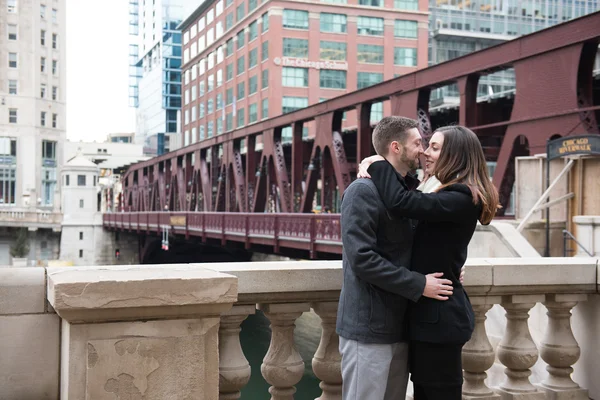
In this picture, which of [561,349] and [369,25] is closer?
[561,349]

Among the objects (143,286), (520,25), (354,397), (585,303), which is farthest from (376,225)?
(520,25)

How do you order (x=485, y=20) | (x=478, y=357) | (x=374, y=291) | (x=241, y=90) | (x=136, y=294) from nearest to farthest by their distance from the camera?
(x=136, y=294), (x=374, y=291), (x=478, y=357), (x=241, y=90), (x=485, y=20)

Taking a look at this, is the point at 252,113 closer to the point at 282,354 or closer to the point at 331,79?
the point at 331,79

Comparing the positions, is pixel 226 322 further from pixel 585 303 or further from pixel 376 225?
pixel 585 303

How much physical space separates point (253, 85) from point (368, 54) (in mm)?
11565

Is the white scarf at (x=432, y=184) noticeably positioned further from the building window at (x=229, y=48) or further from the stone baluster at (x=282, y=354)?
the building window at (x=229, y=48)

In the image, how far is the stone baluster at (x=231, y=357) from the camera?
4.41 meters

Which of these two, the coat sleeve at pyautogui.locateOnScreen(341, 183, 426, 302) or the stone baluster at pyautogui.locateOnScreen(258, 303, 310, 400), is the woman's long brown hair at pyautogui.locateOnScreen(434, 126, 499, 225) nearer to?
the coat sleeve at pyautogui.locateOnScreen(341, 183, 426, 302)

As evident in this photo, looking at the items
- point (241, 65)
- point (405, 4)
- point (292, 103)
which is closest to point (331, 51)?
point (292, 103)

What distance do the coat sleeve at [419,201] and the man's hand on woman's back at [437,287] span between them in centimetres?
29

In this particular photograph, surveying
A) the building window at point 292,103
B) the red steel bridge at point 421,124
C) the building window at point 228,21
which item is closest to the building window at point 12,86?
the building window at point 228,21

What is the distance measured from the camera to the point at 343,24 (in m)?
74.6

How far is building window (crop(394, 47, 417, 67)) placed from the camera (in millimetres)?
76875

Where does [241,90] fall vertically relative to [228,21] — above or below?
below
